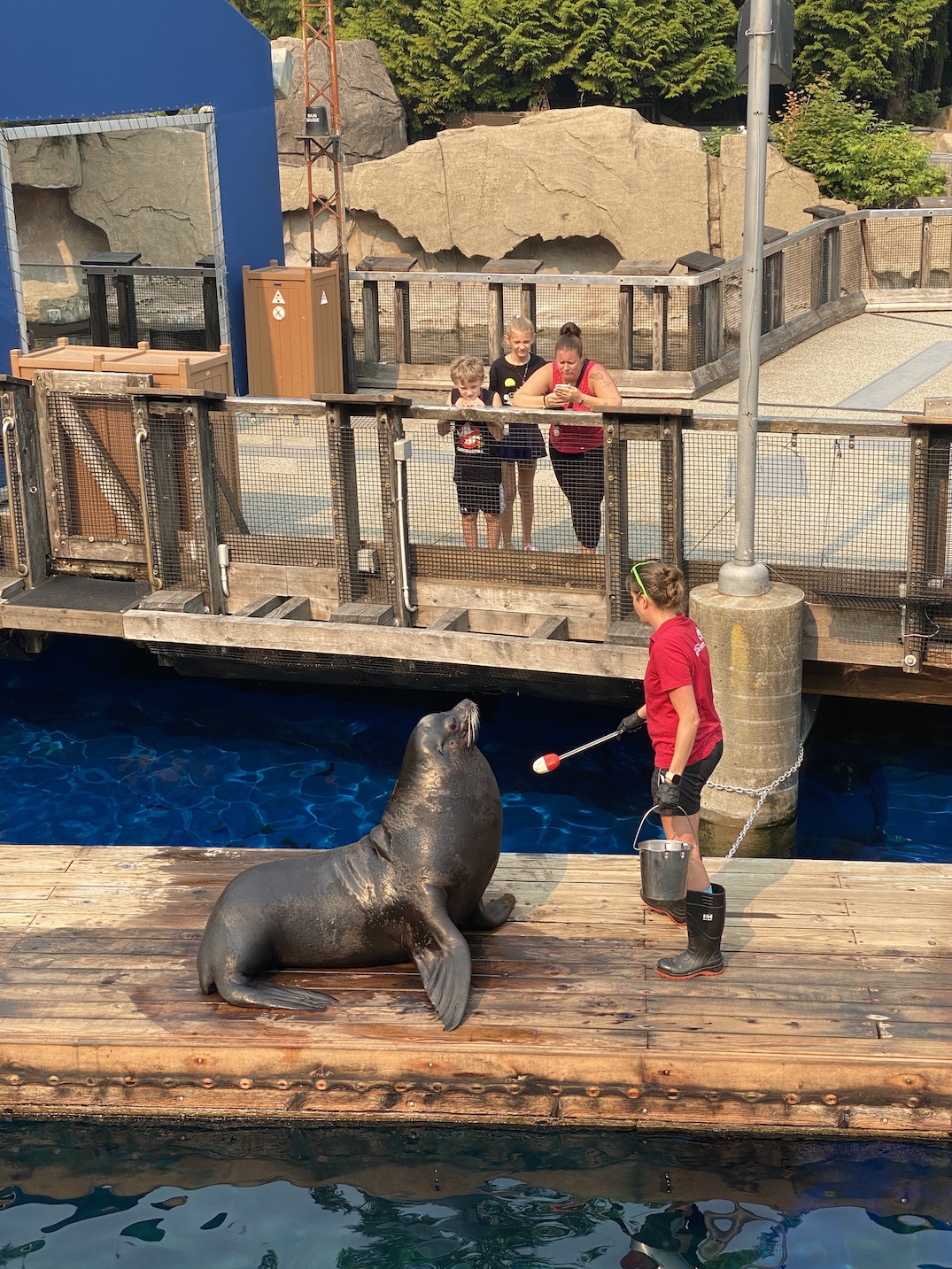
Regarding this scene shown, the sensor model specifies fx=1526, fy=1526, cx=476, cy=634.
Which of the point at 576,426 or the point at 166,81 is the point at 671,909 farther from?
the point at 166,81

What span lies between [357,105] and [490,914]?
2655 centimetres

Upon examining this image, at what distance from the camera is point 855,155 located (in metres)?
25.7

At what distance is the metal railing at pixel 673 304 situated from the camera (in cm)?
1521

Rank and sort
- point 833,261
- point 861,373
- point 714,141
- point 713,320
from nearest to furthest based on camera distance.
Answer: point 861,373, point 713,320, point 833,261, point 714,141

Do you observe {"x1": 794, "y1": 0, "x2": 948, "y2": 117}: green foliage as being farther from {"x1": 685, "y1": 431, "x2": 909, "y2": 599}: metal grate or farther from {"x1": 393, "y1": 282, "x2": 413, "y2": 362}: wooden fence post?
{"x1": 685, "y1": 431, "x2": 909, "y2": 599}: metal grate

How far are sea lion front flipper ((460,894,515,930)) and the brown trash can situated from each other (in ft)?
31.2

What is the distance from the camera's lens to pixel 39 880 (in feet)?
24.4

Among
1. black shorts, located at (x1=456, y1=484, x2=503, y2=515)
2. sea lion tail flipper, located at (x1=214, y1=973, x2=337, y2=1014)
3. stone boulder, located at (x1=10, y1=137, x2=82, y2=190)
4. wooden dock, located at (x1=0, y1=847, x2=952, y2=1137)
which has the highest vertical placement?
stone boulder, located at (x1=10, y1=137, x2=82, y2=190)

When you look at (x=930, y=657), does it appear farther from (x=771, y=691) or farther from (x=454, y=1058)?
(x=454, y=1058)

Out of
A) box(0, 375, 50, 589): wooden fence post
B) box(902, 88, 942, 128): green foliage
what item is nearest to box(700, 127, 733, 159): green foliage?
box(902, 88, 942, 128): green foliage

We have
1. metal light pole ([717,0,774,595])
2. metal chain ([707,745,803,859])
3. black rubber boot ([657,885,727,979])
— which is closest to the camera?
black rubber boot ([657,885,727,979])

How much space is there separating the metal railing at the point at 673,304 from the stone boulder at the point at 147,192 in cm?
881

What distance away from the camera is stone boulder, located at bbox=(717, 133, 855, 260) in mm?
23312

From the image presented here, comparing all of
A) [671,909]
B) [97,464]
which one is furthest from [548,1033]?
[97,464]
